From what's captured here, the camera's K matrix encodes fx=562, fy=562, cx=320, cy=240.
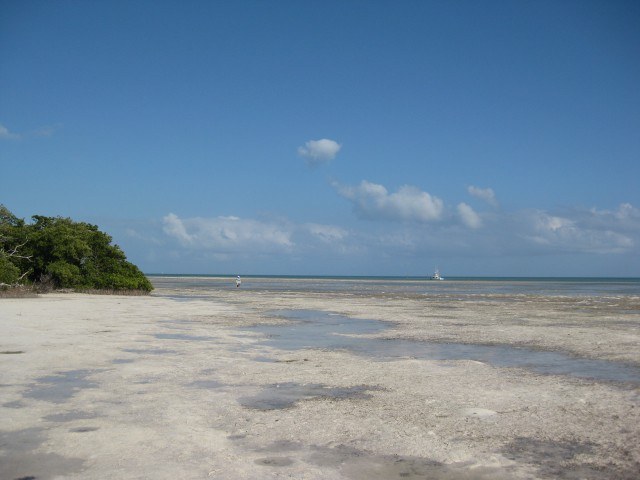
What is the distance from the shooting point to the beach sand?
19.8ft

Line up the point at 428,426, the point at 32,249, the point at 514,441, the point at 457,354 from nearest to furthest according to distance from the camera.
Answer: the point at 514,441 → the point at 428,426 → the point at 457,354 → the point at 32,249

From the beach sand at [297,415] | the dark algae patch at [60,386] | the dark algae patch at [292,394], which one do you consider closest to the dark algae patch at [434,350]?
the beach sand at [297,415]

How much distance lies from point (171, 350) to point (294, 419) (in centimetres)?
750

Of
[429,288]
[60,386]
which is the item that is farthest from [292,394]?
[429,288]

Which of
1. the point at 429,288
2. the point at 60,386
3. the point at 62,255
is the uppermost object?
the point at 62,255

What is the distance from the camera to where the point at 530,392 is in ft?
32.0

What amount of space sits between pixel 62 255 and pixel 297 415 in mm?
41837

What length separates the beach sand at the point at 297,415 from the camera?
6.04 meters

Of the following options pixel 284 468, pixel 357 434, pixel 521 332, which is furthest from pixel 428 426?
pixel 521 332

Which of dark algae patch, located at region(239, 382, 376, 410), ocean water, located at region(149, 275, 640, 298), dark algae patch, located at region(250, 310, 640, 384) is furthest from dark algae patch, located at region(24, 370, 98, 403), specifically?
ocean water, located at region(149, 275, 640, 298)

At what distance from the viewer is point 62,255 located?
44750 mm

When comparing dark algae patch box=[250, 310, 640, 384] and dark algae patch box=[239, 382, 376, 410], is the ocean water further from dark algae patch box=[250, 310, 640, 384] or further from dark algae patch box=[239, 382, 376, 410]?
dark algae patch box=[239, 382, 376, 410]

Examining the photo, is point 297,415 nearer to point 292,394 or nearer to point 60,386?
Answer: point 292,394

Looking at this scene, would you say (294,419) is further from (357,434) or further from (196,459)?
(196,459)
